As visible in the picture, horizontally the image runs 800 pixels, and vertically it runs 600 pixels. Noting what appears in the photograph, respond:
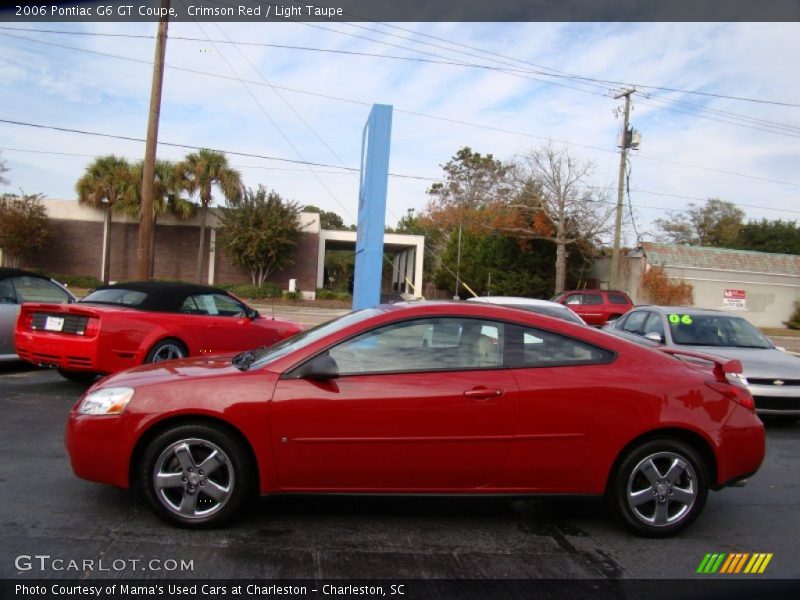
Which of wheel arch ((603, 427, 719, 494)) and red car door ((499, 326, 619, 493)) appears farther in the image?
wheel arch ((603, 427, 719, 494))

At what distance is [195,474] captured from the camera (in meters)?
3.94

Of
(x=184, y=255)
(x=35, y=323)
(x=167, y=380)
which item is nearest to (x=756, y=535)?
(x=167, y=380)

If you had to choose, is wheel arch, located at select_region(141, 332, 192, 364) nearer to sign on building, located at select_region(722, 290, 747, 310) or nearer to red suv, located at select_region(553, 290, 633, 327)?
red suv, located at select_region(553, 290, 633, 327)

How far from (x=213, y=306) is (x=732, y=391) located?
654cm

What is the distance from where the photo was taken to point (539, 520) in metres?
4.52

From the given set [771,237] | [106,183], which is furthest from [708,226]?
[106,183]

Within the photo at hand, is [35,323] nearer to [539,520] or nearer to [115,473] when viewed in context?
[115,473]

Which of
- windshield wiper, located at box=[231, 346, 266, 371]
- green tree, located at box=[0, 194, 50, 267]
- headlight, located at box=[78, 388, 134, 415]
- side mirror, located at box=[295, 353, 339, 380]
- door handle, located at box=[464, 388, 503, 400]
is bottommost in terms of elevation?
headlight, located at box=[78, 388, 134, 415]

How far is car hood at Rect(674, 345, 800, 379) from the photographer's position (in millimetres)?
7492

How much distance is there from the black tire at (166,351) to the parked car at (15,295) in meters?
1.74

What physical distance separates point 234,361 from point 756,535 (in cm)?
376

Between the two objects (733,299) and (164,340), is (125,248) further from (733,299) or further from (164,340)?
(733,299)

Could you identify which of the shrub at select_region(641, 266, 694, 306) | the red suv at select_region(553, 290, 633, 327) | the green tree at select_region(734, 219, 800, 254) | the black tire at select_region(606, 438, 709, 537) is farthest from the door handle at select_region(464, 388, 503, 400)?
the green tree at select_region(734, 219, 800, 254)

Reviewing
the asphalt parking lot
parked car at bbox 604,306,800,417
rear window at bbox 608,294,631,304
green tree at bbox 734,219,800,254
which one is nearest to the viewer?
the asphalt parking lot
